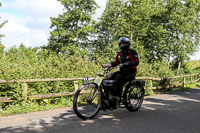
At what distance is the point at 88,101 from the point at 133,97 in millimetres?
1626

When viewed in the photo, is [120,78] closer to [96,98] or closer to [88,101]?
[96,98]

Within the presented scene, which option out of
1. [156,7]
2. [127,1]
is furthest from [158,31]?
[127,1]

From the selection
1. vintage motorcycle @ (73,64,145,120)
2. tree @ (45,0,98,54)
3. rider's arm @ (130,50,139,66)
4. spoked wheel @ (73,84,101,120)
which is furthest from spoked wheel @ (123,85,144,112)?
tree @ (45,0,98,54)

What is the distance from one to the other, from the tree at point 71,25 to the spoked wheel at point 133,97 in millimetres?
25673

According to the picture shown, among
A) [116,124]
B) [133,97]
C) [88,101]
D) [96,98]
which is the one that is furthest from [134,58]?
[116,124]

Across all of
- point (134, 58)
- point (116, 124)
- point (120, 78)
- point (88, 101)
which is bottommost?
point (116, 124)

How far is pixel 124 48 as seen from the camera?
18.8ft

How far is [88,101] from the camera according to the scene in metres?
5.07

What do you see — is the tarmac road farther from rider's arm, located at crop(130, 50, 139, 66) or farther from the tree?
the tree

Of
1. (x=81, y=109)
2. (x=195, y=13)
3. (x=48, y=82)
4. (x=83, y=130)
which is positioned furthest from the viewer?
(x=195, y=13)

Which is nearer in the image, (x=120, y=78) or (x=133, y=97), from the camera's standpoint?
(x=120, y=78)

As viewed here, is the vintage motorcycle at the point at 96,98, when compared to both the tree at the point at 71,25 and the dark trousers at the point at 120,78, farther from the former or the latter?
the tree at the point at 71,25

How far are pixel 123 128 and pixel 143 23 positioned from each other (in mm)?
32703

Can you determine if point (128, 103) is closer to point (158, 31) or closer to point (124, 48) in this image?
point (124, 48)
